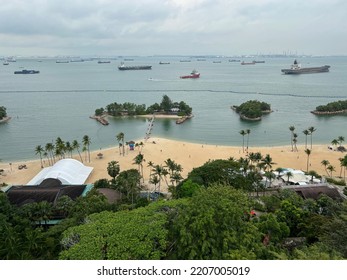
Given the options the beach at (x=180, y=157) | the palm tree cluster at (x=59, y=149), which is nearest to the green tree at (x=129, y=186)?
the beach at (x=180, y=157)

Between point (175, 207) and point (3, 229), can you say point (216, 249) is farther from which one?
point (3, 229)

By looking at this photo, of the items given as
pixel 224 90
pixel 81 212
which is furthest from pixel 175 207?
pixel 224 90

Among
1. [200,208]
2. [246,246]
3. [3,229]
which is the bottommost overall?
[3,229]

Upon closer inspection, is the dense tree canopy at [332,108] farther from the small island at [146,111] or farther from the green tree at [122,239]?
the green tree at [122,239]

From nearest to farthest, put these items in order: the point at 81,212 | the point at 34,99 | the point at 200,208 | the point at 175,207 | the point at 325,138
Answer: the point at 200,208, the point at 175,207, the point at 81,212, the point at 325,138, the point at 34,99

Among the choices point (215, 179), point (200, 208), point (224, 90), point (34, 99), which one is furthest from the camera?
point (224, 90)

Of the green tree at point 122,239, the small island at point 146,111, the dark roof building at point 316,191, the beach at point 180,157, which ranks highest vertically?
the green tree at point 122,239

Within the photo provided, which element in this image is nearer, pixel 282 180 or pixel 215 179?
pixel 215 179

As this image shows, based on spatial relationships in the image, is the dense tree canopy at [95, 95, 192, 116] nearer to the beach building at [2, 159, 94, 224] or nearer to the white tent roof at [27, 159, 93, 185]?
the white tent roof at [27, 159, 93, 185]
